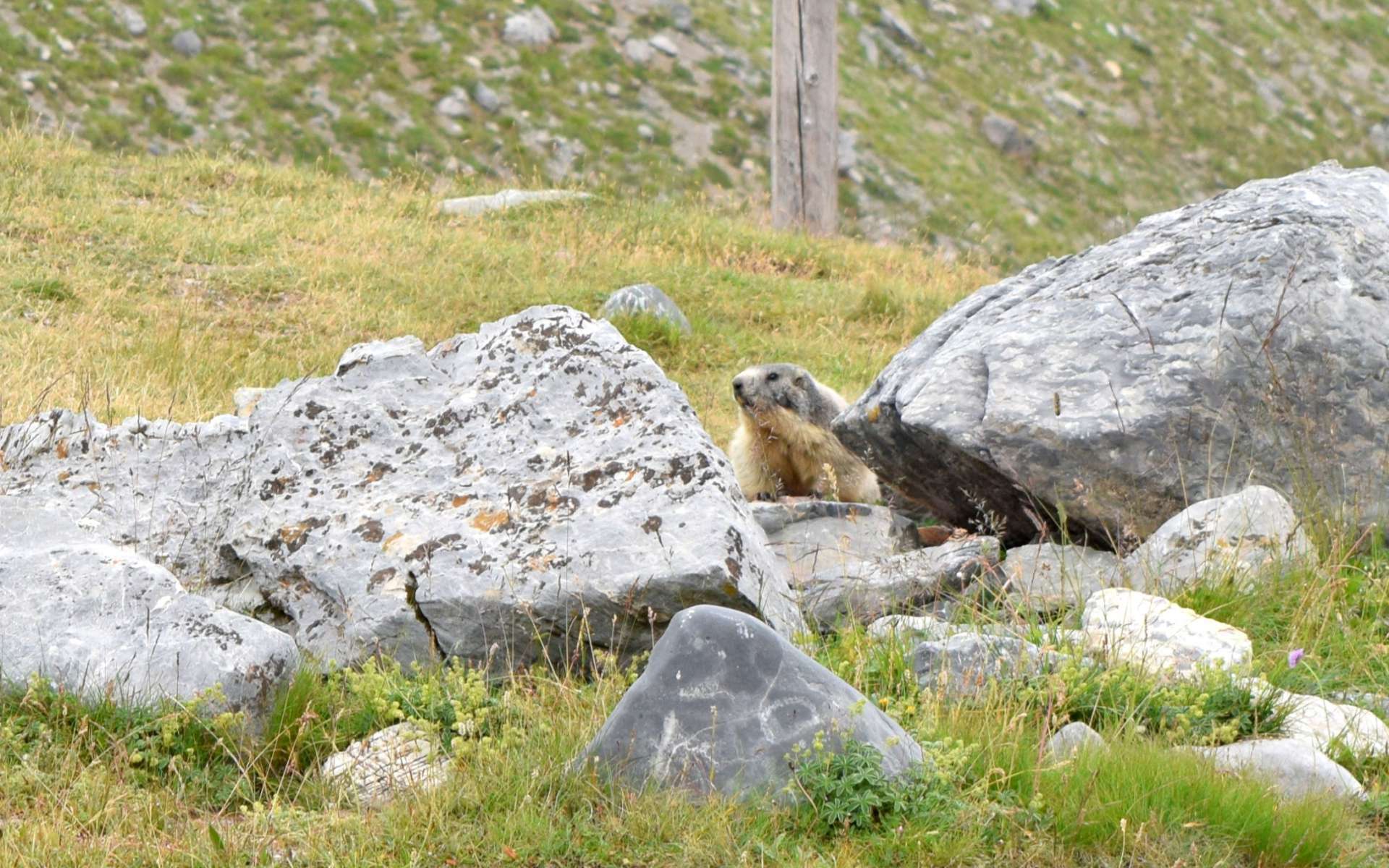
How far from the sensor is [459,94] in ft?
84.2

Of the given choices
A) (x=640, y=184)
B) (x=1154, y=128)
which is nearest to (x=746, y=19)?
(x=640, y=184)

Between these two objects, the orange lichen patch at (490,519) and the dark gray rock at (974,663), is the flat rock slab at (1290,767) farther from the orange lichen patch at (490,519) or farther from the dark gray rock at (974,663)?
the orange lichen patch at (490,519)

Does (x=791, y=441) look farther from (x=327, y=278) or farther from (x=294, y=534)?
(x=327, y=278)

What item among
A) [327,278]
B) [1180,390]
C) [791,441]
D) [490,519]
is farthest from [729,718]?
[327,278]

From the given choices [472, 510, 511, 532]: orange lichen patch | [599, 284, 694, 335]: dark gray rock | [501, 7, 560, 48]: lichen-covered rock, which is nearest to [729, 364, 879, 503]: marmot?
[599, 284, 694, 335]: dark gray rock

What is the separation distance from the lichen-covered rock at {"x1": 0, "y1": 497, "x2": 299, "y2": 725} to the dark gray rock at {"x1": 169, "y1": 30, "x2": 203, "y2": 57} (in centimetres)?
2178

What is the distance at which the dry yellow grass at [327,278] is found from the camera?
979 centimetres

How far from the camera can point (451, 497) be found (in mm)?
5656

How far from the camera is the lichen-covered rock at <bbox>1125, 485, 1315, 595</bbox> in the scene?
5.80 metres

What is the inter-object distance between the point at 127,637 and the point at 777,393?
5115mm

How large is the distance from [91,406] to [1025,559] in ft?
18.0

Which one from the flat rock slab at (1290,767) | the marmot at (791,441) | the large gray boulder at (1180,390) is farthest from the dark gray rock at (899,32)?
the flat rock slab at (1290,767)

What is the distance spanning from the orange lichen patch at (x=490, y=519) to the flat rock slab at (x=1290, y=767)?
2710mm

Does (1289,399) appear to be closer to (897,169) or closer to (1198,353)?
(1198,353)
